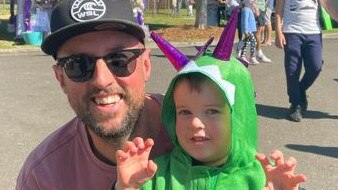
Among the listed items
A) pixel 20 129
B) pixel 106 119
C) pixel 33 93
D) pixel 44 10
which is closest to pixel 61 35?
pixel 106 119

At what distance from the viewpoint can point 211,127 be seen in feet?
7.61

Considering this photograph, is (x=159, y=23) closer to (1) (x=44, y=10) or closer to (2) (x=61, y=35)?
(1) (x=44, y=10)

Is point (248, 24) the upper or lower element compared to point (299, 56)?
lower

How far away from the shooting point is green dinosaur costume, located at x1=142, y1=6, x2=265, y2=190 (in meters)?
2.33

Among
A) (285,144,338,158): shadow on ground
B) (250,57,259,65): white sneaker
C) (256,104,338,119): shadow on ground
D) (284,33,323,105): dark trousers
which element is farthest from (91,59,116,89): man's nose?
(250,57,259,65): white sneaker

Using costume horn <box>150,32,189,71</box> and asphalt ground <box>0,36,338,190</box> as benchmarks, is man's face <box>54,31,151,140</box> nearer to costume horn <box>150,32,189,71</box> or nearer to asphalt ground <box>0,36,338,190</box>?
costume horn <box>150,32,189,71</box>

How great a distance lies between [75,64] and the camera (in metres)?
2.26

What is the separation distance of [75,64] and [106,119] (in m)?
0.23

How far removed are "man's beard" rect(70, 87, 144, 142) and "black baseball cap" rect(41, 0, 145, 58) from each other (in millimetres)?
249

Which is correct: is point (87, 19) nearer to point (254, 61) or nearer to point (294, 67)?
point (294, 67)

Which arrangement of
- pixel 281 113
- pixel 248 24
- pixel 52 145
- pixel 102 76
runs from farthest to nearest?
pixel 248 24, pixel 281 113, pixel 52 145, pixel 102 76

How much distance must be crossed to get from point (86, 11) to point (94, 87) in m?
0.27

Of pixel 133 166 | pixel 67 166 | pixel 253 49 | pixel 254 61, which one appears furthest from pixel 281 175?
pixel 254 61

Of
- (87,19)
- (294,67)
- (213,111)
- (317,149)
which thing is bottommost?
(317,149)
